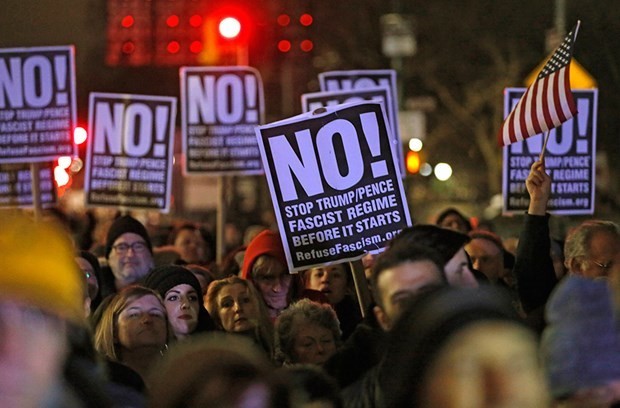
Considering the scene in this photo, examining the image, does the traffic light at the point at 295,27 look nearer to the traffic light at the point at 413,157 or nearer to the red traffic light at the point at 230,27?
the red traffic light at the point at 230,27

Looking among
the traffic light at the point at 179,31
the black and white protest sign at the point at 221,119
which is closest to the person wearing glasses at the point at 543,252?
the black and white protest sign at the point at 221,119

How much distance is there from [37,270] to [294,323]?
130 inches

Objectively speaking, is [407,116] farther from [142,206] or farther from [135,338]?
[135,338]

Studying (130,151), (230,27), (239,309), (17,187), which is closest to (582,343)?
(239,309)

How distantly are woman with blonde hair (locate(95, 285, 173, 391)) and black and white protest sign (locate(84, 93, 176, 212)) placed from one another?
26.3 feet

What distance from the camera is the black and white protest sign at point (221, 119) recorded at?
15492 mm

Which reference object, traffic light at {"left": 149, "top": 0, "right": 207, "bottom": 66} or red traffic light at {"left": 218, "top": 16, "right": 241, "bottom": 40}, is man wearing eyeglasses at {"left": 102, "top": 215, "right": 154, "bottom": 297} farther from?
traffic light at {"left": 149, "top": 0, "right": 207, "bottom": 66}

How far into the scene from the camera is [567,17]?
36281mm

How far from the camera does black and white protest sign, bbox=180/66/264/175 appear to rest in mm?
15492

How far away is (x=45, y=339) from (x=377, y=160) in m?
4.49

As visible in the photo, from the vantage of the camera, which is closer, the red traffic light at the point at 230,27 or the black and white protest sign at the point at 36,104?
the black and white protest sign at the point at 36,104

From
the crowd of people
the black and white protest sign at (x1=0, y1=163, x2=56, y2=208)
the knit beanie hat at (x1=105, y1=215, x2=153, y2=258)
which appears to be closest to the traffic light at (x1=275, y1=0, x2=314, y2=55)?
the black and white protest sign at (x1=0, y1=163, x2=56, y2=208)

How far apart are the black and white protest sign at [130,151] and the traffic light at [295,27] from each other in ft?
21.7

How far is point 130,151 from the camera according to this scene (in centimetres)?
1527
